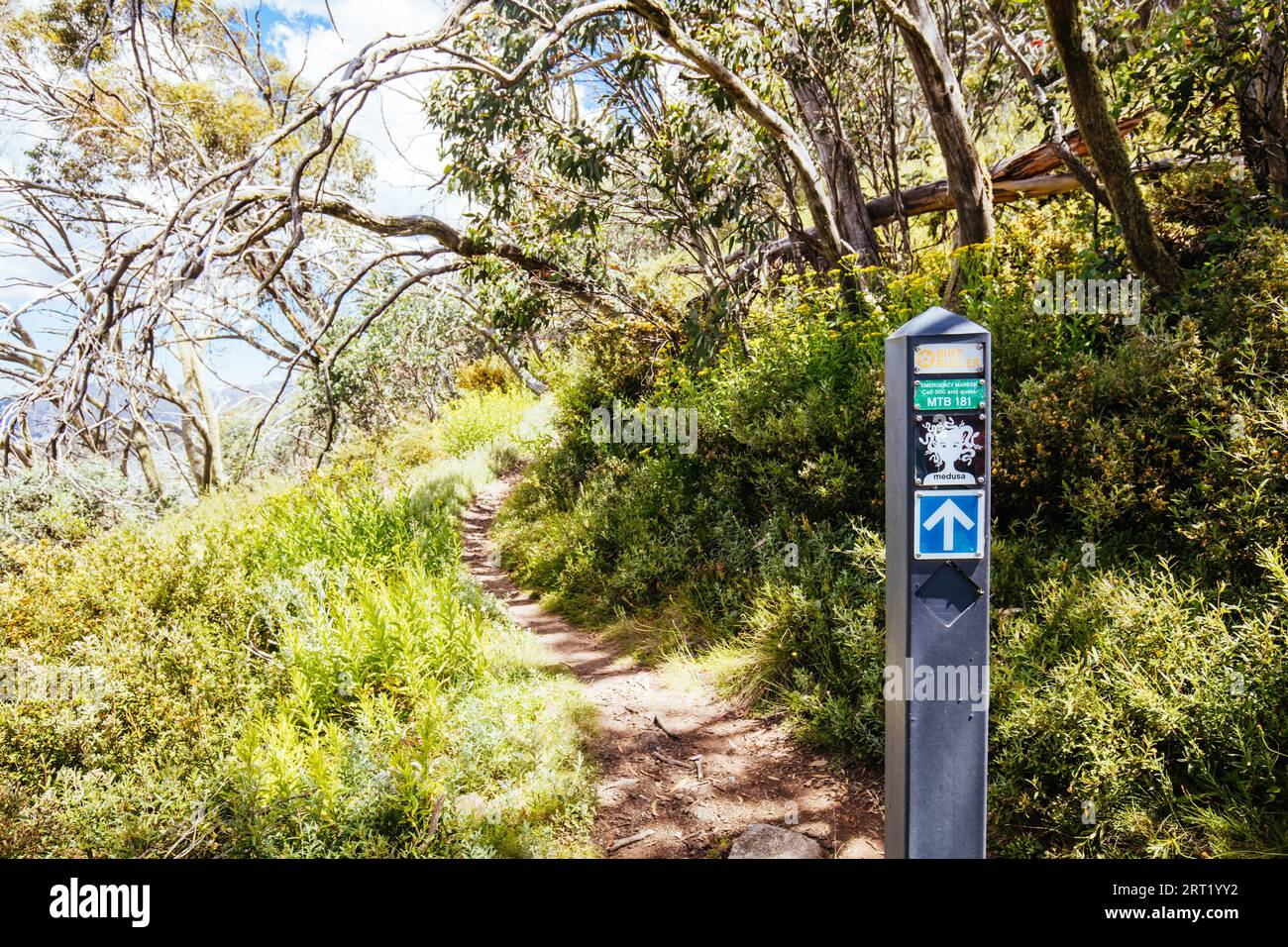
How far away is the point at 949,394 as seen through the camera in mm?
1947

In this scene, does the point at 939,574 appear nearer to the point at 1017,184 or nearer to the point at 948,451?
the point at 948,451

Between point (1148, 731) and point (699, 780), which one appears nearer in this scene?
A: point (1148, 731)

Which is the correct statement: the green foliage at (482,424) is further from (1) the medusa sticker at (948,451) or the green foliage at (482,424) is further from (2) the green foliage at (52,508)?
(1) the medusa sticker at (948,451)

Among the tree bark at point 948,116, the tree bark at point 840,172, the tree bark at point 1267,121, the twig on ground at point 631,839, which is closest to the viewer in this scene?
the twig on ground at point 631,839

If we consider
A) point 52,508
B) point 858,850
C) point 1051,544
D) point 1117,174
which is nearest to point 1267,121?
point 1117,174

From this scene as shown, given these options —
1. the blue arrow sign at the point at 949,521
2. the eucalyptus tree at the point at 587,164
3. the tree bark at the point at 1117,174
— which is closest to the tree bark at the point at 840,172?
the eucalyptus tree at the point at 587,164

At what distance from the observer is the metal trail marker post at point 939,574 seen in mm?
1947

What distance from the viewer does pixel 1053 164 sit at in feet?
22.0

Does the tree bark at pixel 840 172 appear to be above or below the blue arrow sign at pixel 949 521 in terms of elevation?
above

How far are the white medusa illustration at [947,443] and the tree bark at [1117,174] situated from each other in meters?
3.81

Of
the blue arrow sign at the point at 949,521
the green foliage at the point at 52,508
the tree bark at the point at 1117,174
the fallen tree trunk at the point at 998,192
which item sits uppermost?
the fallen tree trunk at the point at 998,192

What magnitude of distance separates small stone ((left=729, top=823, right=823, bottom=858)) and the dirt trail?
108mm

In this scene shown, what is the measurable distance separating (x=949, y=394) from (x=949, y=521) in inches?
14.0

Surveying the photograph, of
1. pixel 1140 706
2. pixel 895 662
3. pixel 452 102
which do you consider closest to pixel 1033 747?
pixel 1140 706
